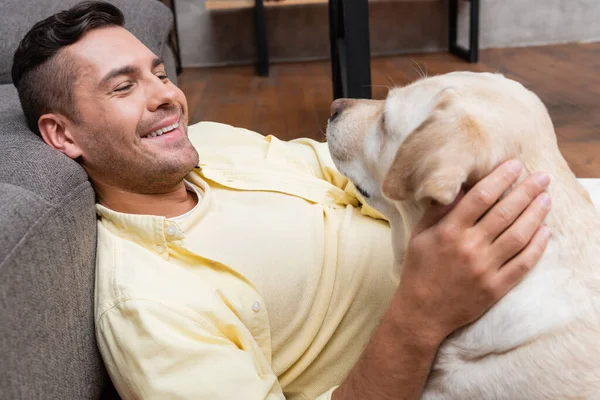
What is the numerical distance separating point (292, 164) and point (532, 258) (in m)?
0.80

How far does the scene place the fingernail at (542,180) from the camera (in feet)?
3.09

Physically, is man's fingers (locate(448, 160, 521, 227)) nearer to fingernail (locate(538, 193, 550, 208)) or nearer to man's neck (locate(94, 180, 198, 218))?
fingernail (locate(538, 193, 550, 208))

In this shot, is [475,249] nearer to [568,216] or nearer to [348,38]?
[568,216]

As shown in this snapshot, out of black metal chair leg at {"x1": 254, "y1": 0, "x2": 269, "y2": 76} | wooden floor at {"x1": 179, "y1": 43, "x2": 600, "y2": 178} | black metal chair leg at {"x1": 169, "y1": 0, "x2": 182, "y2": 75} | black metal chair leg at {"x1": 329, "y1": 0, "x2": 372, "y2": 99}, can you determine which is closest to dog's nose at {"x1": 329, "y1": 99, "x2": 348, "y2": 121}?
black metal chair leg at {"x1": 329, "y1": 0, "x2": 372, "y2": 99}

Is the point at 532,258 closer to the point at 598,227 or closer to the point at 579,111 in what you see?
the point at 598,227

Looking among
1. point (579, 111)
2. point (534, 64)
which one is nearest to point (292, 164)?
point (579, 111)

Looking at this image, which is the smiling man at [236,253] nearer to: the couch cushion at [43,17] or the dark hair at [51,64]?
the dark hair at [51,64]

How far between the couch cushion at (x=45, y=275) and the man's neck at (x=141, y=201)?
0.08 meters

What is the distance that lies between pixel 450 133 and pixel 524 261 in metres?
0.21

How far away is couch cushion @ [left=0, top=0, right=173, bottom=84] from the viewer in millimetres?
2061

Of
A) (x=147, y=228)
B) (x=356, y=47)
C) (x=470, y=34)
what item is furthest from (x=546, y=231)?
(x=470, y=34)

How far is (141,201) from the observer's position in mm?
1385

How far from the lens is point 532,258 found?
3.08 ft

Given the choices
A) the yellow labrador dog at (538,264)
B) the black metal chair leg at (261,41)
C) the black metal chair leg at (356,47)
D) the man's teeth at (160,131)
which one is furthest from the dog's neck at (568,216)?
the black metal chair leg at (261,41)
